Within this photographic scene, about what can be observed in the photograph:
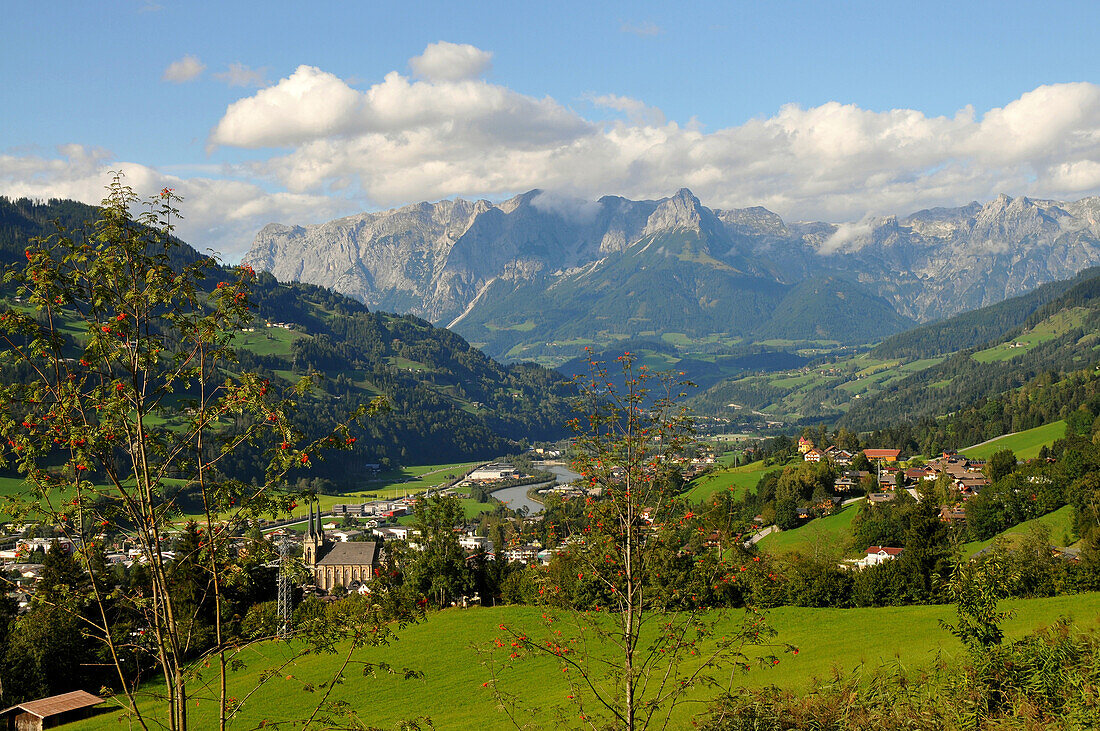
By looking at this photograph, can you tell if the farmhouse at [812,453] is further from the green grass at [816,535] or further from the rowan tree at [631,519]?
the rowan tree at [631,519]

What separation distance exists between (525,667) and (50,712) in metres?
22.1

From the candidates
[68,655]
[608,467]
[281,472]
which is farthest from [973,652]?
[68,655]

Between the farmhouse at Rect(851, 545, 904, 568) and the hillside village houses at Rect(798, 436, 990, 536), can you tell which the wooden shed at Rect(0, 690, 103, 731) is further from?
the hillside village houses at Rect(798, 436, 990, 536)

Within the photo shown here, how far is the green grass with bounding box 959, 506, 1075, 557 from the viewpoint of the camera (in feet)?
222

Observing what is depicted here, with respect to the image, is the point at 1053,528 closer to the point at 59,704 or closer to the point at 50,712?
the point at 59,704

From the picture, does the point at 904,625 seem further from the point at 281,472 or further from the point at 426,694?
the point at 281,472

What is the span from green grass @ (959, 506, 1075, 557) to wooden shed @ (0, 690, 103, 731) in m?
62.0

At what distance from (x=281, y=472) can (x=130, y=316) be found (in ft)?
9.23

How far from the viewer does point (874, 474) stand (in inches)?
4486

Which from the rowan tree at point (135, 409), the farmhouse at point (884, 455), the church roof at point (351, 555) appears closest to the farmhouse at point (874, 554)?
the church roof at point (351, 555)

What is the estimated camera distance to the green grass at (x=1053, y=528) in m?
67.8

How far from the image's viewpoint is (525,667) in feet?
135

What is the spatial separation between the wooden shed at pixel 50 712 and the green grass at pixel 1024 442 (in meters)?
110

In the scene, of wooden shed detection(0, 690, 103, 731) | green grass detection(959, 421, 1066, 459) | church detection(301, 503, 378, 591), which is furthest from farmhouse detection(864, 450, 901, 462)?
wooden shed detection(0, 690, 103, 731)
